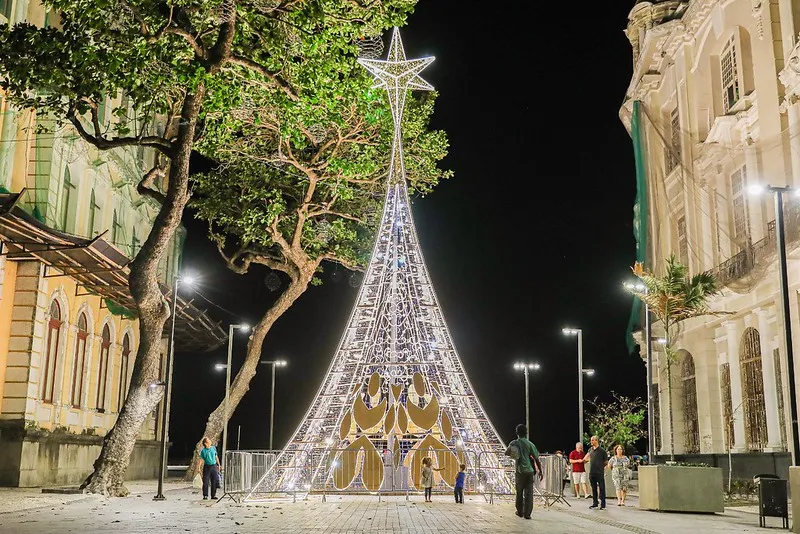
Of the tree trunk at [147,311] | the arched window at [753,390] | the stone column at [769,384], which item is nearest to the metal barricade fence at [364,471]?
the tree trunk at [147,311]

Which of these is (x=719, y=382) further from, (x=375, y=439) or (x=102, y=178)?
(x=102, y=178)

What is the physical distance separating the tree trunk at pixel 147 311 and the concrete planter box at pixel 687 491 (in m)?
11.5

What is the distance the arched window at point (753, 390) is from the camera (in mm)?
29547

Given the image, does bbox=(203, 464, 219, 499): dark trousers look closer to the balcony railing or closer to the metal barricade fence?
the metal barricade fence

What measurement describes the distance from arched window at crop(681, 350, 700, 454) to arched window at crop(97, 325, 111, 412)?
884 inches

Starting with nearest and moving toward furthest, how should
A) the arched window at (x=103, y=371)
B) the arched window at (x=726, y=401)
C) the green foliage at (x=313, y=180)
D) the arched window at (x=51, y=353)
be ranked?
the arched window at (x=51, y=353), the green foliage at (x=313, y=180), the arched window at (x=726, y=401), the arched window at (x=103, y=371)

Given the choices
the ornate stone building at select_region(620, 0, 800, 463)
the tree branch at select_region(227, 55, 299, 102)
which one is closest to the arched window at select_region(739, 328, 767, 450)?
the ornate stone building at select_region(620, 0, 800, 463)

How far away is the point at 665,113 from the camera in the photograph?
40281mm

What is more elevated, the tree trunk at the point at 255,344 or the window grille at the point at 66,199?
the window grille at the point at 66,199

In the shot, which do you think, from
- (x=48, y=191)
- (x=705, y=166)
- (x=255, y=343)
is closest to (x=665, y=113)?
(x=705, y=166)

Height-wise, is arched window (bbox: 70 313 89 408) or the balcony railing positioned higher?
the balcony railing

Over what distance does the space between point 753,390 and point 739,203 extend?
657 centimetres

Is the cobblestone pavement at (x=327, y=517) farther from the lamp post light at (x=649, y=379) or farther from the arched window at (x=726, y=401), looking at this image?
the arched window at (x=726, y=401)

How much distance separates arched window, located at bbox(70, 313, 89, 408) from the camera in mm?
29844
